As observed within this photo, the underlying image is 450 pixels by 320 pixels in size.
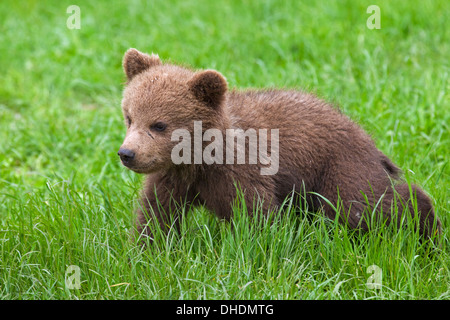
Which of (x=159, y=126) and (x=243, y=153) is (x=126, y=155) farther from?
(x=243, y=153)

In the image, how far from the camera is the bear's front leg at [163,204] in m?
4.61

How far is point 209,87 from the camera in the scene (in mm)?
4324

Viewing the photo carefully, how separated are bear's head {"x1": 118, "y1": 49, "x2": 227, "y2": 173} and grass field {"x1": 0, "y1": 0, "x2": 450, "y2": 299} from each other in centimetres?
59

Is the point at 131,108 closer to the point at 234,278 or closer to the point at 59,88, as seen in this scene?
the point at 234,278

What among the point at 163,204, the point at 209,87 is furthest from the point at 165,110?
the point at 163,204

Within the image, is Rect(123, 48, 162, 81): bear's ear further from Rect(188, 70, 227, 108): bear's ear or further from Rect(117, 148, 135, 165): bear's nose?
Rect(117, 148, 135, 165): bear's nose

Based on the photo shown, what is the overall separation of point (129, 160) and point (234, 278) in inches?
39.0

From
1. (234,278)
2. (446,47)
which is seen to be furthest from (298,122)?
(446,47)

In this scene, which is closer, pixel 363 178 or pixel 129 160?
pixel 129 160

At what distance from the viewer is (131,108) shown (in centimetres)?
436
